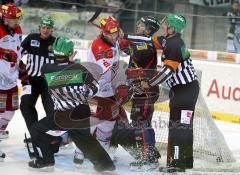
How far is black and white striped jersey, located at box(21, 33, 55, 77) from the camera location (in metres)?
6.01

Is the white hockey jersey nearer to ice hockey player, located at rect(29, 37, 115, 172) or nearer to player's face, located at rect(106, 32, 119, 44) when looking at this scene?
player's face, located at rect(106, 32, 119, 44)

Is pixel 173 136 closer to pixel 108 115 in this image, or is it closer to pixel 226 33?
pixel 108 115

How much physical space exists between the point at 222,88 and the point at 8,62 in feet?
10.9

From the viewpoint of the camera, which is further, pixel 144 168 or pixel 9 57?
pixel 9 57

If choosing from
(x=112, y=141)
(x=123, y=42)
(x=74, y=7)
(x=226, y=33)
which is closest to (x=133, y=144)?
(x=112, y=141)

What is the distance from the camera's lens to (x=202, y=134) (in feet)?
19.4

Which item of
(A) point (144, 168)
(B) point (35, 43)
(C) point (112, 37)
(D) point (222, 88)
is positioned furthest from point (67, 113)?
(D) point (222, 88)

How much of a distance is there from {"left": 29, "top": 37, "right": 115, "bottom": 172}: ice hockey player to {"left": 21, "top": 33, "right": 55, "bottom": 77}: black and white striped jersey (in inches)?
35.2

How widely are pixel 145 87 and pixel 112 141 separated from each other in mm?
618

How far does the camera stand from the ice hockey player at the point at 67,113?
16.4 feet

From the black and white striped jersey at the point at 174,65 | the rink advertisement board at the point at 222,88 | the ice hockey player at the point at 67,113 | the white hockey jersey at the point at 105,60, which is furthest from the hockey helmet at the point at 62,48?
the rink advertisement board at the point at 222,88

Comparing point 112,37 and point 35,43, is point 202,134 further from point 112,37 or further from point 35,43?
point 35,43

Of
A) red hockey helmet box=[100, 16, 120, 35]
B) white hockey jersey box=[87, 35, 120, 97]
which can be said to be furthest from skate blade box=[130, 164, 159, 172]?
red hockey helmet box=[100, 16, 120, 35]

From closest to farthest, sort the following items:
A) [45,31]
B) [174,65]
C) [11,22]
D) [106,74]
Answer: [174,65]
[106,74]
[11,22]
[45,31]
